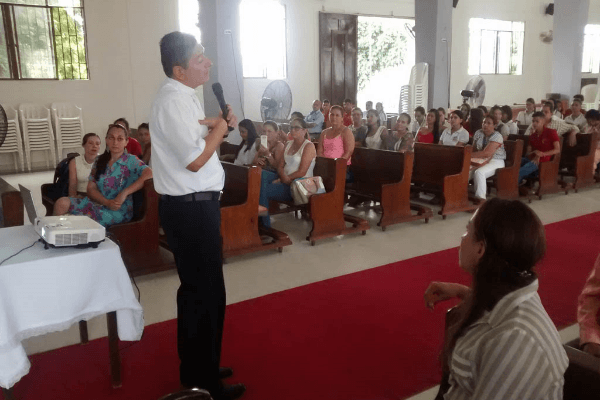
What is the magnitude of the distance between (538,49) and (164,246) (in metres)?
15.6

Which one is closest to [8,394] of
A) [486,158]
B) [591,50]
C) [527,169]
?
[486,158]

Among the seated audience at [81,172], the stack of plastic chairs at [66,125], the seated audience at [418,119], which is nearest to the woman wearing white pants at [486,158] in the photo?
the seated audience at [418,119]

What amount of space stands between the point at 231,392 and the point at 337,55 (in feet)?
37.8

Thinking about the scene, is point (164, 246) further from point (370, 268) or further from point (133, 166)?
point (370, 268)

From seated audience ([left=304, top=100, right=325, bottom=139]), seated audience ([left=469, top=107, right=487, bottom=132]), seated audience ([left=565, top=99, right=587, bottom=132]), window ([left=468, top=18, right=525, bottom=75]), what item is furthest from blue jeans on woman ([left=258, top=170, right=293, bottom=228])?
window ([left=468, top=18, right=525, bottom=75])

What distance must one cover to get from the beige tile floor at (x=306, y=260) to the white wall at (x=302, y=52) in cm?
682

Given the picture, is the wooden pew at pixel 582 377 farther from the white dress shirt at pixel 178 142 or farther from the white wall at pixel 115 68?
the white wall at pixel 115 68

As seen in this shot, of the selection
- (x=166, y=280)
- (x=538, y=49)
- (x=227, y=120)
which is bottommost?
(x=166, y=280)

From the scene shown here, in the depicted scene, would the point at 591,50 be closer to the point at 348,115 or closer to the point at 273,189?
the point at 348,115

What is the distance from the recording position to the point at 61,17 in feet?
29.7

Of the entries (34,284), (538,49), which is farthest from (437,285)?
(538,49)

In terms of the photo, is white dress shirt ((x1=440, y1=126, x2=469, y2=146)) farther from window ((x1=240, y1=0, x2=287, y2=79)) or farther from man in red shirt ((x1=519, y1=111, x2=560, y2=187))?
window ((x1=240, y1=0, x2=287, y2=79))

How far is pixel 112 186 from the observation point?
3895mm

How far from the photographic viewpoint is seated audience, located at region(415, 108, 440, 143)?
6.75m
